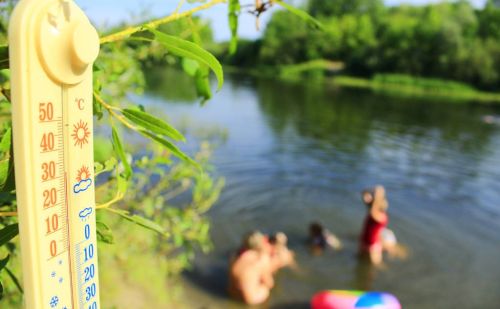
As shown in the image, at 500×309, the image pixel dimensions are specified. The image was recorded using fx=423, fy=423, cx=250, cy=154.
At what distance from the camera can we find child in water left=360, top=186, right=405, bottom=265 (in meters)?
4.94

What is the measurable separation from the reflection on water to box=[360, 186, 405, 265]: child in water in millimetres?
178

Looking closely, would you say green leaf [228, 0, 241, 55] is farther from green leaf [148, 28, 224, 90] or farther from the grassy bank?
the grassy bank

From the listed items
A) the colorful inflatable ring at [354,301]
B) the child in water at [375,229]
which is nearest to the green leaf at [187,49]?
the colorful inflatable ring at [354,301]

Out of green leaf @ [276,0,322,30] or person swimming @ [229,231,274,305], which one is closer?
green leaf @ [276,0,322,30]

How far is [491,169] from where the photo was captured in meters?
9.60

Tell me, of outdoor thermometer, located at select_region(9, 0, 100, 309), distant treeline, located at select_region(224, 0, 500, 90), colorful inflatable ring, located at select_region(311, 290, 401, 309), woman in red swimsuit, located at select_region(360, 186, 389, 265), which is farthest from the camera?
distant treeline, located at select_region(224, 0, 500, 90)

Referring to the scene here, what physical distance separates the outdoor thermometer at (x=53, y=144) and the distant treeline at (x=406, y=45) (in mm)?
25089

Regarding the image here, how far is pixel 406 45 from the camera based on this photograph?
3584 cm

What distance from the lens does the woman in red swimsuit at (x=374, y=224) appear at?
4.93 metres

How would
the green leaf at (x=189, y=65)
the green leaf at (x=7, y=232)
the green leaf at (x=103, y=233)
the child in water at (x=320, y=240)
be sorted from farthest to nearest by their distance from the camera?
the child in water at (x=320, y=240) → the green leaf at (x=189, y=65) → the green leaf at (x=103, y=233) → the green leaf at (x=7, y=232)

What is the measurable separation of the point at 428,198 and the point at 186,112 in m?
8.54

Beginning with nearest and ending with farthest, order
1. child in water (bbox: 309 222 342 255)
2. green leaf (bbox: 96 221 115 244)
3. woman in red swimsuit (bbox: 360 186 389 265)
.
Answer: green leaf (bbox: 96 221 115 244)
woman in red swimsuit (bbox: 360 186 389 265)
child in water (bbox: 309 222 342 255)

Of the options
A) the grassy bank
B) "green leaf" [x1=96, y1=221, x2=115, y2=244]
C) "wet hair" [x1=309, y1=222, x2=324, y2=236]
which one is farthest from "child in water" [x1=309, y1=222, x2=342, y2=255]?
the grassy bank

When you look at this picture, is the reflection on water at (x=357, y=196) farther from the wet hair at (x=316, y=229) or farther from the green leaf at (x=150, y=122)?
the green leaf at (x=150, y=122)
